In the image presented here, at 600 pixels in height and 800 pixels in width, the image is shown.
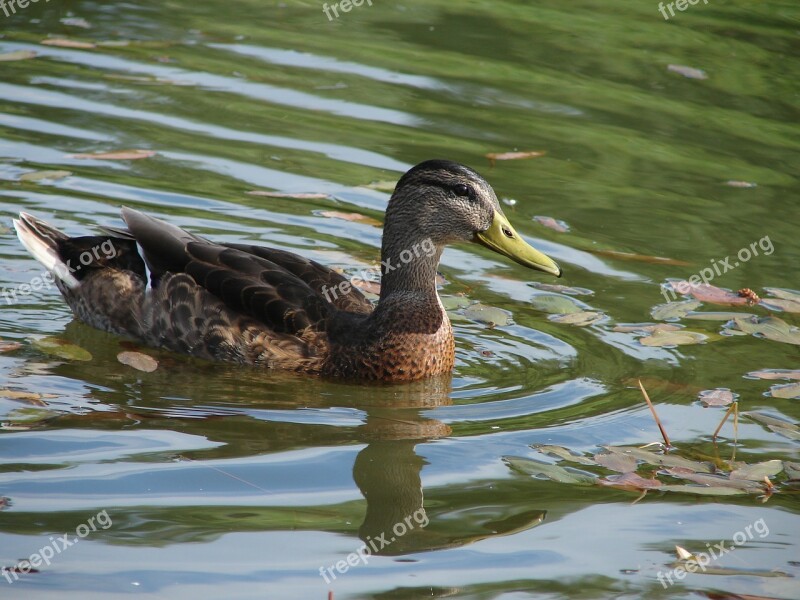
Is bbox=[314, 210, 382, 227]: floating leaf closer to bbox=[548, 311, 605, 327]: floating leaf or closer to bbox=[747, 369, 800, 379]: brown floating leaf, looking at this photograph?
bbox=[548, 311, 605, 327]: floating leaf

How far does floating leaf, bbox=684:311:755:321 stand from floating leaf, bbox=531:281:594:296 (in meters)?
Result: 0.77

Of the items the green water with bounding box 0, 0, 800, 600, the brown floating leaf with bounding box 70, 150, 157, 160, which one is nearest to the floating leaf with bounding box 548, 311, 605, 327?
the green water with bounding box 0, 0, 800, 600

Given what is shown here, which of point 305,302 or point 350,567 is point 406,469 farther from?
point 305,302

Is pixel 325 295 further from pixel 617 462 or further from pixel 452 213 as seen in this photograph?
pixel 617 462

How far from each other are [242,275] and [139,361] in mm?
827

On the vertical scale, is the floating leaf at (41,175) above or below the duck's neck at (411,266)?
above

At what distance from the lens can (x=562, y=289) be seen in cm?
899

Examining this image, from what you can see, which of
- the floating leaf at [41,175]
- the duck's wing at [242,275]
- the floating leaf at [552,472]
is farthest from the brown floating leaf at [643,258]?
the floating leaf at [41,175]

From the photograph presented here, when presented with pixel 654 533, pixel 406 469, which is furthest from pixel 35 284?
pixel 654 533

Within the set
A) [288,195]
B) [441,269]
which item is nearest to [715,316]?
[441,269]

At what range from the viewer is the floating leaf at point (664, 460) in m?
6.19

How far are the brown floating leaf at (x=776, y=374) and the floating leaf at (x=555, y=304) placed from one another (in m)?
1.41

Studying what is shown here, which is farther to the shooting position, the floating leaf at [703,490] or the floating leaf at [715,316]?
the floating leaf at [715,316]

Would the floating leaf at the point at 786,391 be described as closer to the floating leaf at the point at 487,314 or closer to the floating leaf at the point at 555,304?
the floating leaf at the point at 555,304
